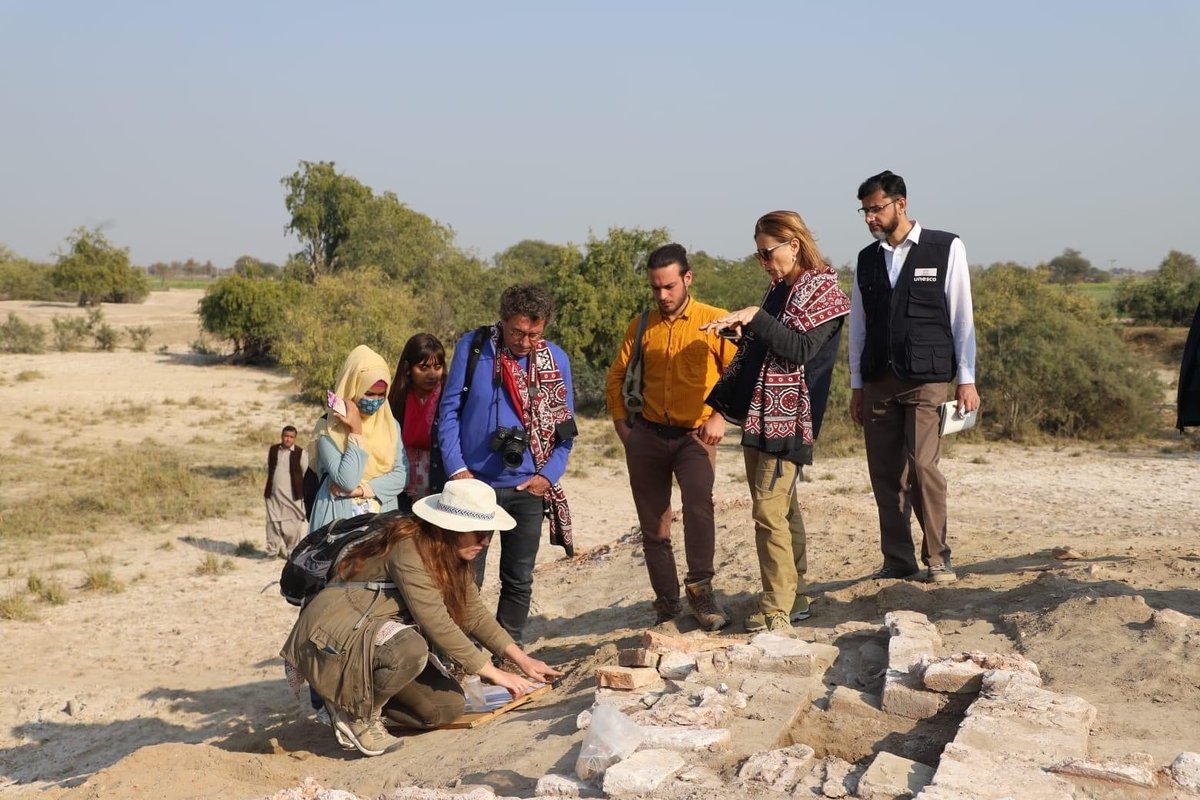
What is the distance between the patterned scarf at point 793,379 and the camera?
509 cm

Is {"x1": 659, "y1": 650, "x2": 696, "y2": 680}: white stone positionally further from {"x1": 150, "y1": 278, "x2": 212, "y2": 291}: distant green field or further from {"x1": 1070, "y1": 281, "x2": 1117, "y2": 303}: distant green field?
{"x1": 150, "y1": 278, "x2": 212, "y2": 291}: distant green field

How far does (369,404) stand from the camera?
5492mm

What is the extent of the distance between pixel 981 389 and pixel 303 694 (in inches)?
525

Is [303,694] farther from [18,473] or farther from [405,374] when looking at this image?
[18,473]

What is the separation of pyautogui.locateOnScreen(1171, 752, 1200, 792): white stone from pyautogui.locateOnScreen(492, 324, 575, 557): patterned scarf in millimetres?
2897

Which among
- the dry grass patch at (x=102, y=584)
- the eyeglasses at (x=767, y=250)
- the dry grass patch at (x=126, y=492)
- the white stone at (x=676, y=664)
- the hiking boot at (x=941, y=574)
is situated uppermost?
the eyeglasses at (x=767, y=250)

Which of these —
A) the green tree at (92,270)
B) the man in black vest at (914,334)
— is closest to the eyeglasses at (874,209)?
the man in black vest at (914,334)

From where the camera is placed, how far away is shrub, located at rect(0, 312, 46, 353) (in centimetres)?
3170

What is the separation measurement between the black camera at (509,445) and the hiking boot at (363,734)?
4.44 feet

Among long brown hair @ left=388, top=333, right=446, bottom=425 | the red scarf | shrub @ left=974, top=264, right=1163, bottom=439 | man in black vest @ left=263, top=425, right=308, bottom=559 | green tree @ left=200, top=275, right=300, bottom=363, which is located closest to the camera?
long brown hair @ left=388, top=333, right=446, bottom=425

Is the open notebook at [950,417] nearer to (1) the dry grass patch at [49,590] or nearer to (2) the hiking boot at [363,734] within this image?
(2) the hiking boot at [363,734]

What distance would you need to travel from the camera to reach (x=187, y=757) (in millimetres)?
4477

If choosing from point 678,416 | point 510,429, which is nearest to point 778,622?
point 678,416

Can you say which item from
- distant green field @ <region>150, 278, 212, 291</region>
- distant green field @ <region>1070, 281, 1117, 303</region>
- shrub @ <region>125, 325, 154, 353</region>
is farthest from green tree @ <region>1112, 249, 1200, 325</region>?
distant green field @ <region>150, 278, 212, 291</region>
